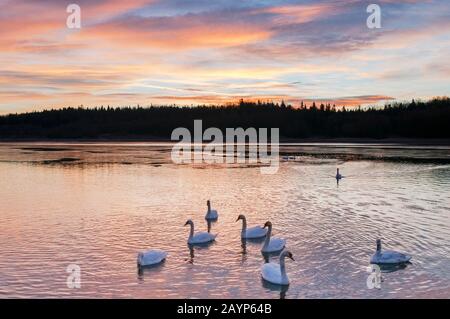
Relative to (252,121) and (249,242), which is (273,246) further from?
(252,121)

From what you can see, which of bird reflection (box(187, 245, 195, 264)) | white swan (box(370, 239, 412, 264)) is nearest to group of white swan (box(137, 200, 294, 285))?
bird reflection (box(187, 245, 195, 264))

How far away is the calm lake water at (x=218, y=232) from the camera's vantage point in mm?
10562

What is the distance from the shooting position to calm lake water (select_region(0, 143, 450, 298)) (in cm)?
1056

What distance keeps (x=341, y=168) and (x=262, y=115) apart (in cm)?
10285

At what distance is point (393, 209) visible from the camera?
1923cm

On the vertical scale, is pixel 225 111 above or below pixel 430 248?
above

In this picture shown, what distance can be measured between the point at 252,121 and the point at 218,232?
410ft

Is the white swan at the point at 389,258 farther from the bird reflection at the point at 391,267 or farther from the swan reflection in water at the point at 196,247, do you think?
the swan reflection in water at the point at 196,247

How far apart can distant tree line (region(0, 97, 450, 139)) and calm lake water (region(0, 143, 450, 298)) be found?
68.9m
